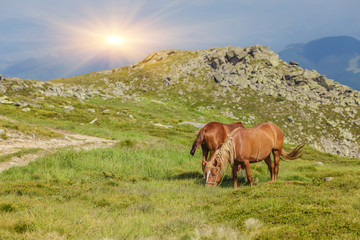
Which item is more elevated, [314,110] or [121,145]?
[121,145]

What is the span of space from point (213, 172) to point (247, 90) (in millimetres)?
90185

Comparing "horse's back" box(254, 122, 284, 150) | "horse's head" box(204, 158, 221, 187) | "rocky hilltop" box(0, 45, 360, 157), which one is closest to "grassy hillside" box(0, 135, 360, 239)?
"horse's head" box(204, 158, 221, 187)

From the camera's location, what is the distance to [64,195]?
8125mm

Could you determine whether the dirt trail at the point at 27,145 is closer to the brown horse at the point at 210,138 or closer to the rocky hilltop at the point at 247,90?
the brown horse at the point at 210,138

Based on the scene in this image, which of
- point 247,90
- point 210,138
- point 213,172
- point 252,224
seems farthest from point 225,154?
point 247,90

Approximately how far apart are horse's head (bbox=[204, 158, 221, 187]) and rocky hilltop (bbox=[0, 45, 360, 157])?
58.2m

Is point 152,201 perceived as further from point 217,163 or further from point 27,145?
point 27,145

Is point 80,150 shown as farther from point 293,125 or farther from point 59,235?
point 293,125

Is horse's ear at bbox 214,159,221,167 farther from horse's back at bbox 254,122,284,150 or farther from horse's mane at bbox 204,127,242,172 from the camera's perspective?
horse's back at bbox 254,122,284,150

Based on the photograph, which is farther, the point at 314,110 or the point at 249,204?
the point at 314,110

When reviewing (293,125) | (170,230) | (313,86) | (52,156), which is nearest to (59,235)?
(170,230)

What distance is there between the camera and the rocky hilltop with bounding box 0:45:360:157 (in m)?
65.6

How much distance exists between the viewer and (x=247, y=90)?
95125 millimetres

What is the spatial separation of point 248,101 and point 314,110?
72.8ft
